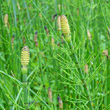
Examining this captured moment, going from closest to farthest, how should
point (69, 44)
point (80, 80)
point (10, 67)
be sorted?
point (69, 44)
point (80, 80)
point (10, 67)

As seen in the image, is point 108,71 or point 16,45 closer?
point 108,71

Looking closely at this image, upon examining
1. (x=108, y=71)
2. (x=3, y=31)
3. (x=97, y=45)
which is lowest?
(x=108, y=71)

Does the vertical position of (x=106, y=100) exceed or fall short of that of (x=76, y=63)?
it falls short

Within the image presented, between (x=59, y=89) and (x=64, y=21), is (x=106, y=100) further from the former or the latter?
(x=64, y=21)

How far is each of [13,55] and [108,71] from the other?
47cm

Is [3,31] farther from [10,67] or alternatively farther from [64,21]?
[64,21]

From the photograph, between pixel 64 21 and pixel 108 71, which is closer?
pixel 64 21

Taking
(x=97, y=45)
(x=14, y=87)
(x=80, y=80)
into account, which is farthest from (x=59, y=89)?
(x=80, y=80)

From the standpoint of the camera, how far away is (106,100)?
49.7 inches

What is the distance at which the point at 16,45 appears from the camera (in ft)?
4.80

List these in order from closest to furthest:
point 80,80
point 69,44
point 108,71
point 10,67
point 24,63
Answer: point 24,63 → point 69,44 → point 80,80 → point 108,71 → point 10,67

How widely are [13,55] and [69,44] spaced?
2.14 feet

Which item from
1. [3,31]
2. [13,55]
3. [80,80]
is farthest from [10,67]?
[80,80]

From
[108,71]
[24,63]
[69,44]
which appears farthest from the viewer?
[108,71]
